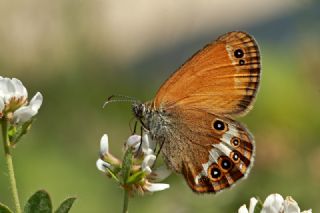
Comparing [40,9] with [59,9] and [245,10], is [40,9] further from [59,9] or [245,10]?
[245,10]

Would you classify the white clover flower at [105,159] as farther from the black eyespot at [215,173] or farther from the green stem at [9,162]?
the black eyespot at [215,173]

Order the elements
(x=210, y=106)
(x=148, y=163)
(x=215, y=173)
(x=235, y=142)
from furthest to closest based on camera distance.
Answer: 1. (x=210, y=106)
2. (x=235, y=142)
3. (x=215, y=173)
4. (x=148, y=163)

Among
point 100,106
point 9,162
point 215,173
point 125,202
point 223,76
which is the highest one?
point 223,76

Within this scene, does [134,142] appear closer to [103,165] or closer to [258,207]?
[103,165]

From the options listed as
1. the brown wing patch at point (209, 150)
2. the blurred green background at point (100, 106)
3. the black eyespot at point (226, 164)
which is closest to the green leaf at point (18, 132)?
the brown wing patch at point (209, 150)

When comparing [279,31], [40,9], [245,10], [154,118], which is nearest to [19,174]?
[40,9]

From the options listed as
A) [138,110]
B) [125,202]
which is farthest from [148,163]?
[138,110]

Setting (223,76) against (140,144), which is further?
(223,76)
